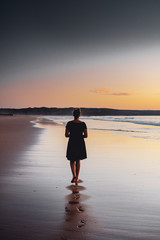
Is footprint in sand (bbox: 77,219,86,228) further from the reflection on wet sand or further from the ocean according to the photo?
the ocean

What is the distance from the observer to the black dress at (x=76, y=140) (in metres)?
5.95

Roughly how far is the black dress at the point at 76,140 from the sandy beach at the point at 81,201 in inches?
23.8

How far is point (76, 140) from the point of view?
598 cm

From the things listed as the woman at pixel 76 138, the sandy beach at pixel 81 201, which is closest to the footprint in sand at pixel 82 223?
the sandy beach at pixel 81 201

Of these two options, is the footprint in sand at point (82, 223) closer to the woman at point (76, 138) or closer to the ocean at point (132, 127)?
the woman at point (76, 138)

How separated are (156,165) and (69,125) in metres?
3.12

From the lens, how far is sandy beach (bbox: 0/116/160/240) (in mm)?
3336

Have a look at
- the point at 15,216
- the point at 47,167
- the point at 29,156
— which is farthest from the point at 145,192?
the point at 29,156

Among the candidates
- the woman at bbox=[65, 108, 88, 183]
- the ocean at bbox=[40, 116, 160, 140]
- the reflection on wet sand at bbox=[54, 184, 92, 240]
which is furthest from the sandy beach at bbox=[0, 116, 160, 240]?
the ocean at bbox=[40, 116, 160, 140]

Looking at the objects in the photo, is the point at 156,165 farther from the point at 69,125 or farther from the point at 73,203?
the point at 73,203

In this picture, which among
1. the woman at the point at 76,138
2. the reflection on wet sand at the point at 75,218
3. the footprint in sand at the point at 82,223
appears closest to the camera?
the reflection on wet sand at the point at 75,218

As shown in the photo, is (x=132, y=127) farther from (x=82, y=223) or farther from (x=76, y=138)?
(x=82, y=223)

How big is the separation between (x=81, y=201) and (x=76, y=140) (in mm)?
1707

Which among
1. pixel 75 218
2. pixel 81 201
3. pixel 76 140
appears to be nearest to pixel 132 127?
pixel 76 140
